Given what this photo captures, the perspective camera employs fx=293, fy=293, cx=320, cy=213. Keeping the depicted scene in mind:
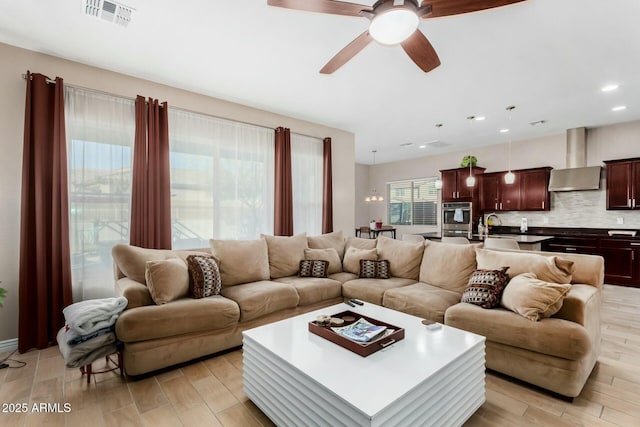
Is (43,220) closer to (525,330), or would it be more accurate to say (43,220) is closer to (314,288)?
(314,288)

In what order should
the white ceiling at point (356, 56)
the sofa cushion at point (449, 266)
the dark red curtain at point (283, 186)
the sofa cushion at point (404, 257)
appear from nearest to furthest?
the white ceiling at point (356, 56) < the sofa cushion at point (449, 266) < the sofa cushion at point (404, 257) < the dark red curtain at point (283, 186)

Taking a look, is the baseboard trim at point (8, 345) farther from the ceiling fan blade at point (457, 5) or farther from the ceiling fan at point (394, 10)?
the ceiling fan blade at point (457, 5)

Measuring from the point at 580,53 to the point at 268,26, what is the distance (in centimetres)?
299

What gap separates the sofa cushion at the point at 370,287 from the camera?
314cm

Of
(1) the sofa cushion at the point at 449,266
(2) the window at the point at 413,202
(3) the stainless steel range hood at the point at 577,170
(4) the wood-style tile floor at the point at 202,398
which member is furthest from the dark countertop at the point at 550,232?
(4) the wood-style tile floor at the point at 202,398

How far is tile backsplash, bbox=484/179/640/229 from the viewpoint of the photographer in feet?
17.1

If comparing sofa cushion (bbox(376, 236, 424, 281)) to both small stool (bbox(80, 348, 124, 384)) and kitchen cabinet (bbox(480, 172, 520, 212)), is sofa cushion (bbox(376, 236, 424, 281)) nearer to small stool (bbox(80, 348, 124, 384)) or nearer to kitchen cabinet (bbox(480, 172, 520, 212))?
small stool (bbox(80, 348, 124, 384))

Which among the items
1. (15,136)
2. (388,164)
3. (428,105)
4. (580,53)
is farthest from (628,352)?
(388,164)

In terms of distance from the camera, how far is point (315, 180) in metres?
5.17

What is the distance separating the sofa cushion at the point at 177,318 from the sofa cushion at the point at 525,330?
76.8 inches

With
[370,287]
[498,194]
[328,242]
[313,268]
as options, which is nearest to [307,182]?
[328,242]

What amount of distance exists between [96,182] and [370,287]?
3172 mm

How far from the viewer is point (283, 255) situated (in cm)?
372

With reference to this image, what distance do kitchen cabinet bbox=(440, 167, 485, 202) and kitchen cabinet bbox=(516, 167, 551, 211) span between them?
842mm
